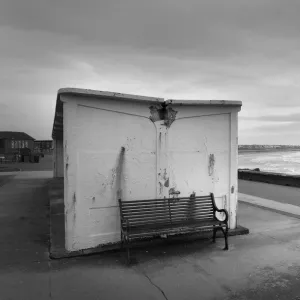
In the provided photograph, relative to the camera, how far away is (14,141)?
69500mm

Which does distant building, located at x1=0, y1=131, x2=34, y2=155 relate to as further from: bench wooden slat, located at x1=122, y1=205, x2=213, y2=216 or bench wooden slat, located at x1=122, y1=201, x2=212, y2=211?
bench wooden slat, located at x1=122, y1=205, x2=213, y2=216

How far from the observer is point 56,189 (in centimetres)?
1225

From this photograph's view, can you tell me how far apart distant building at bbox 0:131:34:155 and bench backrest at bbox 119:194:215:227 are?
63.6 m

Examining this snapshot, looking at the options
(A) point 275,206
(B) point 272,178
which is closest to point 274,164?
(B) point 272,178

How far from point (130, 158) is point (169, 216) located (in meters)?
1.27

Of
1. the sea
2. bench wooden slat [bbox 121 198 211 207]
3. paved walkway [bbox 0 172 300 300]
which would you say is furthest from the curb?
the sea

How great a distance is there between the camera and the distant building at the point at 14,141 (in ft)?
211

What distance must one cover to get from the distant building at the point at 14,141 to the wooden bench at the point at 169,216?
6361 cm

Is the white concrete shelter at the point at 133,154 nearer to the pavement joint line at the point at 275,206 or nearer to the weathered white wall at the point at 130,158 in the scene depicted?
the weathered white wall at the point at 130,158

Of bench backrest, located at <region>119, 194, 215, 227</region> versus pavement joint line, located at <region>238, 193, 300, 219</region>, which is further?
pavement joint line, located at <region>238, 193, 300, 219</region>

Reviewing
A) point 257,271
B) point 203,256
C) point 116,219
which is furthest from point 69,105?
point 257,271

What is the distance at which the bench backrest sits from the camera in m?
4.98

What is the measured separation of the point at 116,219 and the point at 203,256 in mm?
1614

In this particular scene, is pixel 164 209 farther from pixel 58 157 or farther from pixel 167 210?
pixel 58 157
